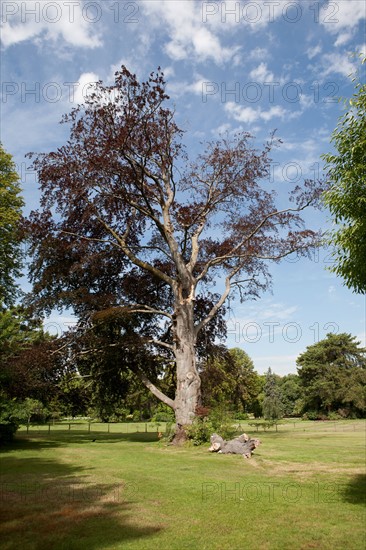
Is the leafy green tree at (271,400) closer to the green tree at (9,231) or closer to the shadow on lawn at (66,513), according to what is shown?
the green tree at (9,231)

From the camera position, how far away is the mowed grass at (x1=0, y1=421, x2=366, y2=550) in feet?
21.2

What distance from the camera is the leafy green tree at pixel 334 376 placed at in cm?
5500

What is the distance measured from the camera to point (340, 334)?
63.8m

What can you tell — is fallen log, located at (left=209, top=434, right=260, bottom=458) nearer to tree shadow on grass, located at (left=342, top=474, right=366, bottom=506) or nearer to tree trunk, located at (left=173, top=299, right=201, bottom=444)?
tree trunk, located at (left=173, top=299, right=201, bottom=444)

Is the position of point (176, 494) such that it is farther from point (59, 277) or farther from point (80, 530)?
point (59, 277)

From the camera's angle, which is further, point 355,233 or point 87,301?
point 87,301

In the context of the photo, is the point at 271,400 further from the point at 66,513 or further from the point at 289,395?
the point at 66,513

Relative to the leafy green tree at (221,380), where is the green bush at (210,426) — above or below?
below

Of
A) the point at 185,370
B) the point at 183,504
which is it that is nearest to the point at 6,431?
the point at 185,370

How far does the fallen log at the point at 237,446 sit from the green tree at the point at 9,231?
1672 cm

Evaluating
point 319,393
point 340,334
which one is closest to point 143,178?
point 319,393

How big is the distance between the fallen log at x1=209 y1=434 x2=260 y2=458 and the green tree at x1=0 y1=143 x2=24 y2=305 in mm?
16723

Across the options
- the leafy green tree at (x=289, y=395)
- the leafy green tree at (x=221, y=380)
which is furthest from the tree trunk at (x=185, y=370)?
the leafy green tree at (x=289, y=395)

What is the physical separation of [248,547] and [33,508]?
4.46 meters
